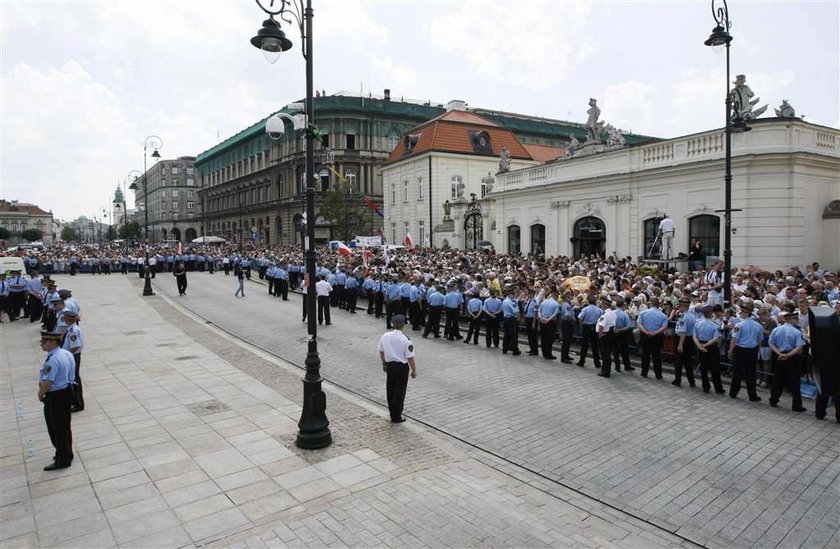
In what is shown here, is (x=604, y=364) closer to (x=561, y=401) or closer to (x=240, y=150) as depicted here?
(x=561, y=401)

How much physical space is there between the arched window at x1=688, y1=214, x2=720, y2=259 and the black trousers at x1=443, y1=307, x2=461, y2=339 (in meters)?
10.5

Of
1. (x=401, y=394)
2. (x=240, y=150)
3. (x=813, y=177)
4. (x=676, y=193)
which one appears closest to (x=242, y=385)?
(x=401, y=394)

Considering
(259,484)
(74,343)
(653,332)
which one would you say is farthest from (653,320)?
(74,343)

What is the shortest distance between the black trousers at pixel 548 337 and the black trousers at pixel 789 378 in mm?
4804

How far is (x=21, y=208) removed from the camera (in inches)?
5640

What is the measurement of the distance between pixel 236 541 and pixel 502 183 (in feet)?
90.8

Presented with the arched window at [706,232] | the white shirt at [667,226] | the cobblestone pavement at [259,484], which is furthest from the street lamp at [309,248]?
the arched window at [706,232]

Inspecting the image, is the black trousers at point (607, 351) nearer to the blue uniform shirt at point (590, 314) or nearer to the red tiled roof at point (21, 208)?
the blue uniform shirt at point (590, 314)

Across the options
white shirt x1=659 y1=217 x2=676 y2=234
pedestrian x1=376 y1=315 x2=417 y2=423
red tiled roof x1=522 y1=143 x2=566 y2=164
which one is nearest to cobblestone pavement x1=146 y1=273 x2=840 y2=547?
pedestrian x1=376 y1=315 x2=417 y2=423

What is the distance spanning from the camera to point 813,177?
18.0 metres

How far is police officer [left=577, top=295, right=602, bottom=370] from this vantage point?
475 inches

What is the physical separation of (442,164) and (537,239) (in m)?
18.4

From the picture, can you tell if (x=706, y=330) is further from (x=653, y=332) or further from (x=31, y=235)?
(x=31, y=235)

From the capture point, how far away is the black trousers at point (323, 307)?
18.0 metres
